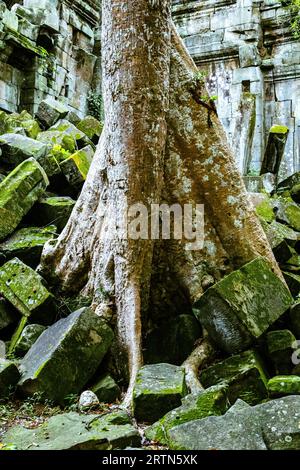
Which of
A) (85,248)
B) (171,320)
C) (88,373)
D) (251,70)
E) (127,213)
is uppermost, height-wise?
(251,70)

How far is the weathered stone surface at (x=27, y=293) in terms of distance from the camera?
3.95 meters

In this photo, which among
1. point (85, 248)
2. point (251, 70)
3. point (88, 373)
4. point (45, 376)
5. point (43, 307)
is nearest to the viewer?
point (45, 376)

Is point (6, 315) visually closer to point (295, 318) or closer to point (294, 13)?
point (295, 318)

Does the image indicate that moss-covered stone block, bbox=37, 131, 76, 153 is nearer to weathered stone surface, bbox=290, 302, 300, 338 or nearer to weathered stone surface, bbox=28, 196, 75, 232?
weathered stone surface, bbox=28, 196, 75, 232

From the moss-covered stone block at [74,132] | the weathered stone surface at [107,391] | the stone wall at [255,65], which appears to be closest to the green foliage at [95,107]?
the stone wall at [255,65]

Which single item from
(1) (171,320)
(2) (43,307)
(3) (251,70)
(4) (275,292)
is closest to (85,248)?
(2) (43,307)

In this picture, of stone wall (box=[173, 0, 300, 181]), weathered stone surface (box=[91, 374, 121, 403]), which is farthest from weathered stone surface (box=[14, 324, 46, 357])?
stone wall (box=[173, 0, 300, 181])

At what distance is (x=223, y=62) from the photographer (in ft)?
36.4

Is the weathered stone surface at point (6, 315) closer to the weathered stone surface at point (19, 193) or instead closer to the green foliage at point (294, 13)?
the weathered stone surface at point (19, 193)

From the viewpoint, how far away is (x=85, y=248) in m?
4.25

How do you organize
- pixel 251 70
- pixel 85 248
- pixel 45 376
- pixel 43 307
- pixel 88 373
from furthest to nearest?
pixel 251 70 → pixel 85 248 → pixel 43 307 → pixel 88 373 → pixel 45 376

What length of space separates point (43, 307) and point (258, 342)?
1.78 m

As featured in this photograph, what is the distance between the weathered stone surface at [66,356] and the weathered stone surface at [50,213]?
76.2 inches

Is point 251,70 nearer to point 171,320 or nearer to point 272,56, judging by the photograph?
point 272,56
